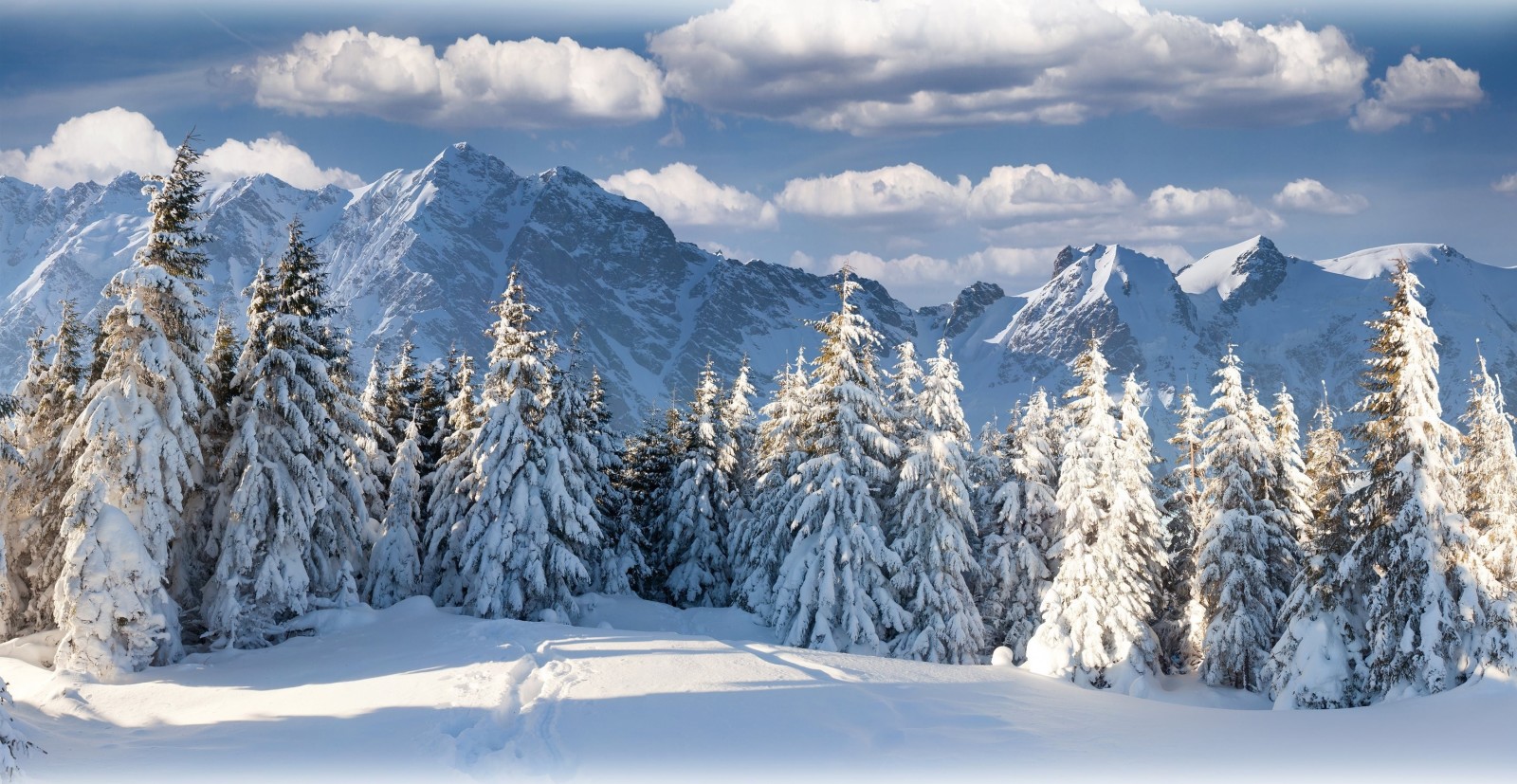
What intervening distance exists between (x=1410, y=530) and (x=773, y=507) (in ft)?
57.3

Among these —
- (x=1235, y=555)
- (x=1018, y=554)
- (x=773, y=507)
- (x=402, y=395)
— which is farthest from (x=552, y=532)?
(x=1235, y=555)

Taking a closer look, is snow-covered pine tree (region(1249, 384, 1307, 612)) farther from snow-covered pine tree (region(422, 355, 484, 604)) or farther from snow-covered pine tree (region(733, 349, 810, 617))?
snow-covered pine tree (region(422, 355, 484, 604))

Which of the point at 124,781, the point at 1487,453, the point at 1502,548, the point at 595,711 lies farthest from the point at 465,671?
the point at 1487,453

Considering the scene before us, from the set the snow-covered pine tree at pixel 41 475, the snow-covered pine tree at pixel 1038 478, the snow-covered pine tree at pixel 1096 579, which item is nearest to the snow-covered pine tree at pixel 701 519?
the snow-covered pine tree at pixel 1038 478

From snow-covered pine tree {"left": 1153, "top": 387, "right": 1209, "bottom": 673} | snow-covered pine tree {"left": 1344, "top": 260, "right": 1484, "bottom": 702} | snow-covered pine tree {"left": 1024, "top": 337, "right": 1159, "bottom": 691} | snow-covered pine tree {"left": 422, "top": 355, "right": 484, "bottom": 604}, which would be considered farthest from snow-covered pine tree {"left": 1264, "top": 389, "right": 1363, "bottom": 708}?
snow-covered pine tree {"left": 422, "top": 355, "right": 484, "bottom": 604}

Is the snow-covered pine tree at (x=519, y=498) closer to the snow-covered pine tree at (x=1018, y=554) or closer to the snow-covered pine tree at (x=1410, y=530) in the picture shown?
the snow-covered pine tree at (x=1018, y=554)

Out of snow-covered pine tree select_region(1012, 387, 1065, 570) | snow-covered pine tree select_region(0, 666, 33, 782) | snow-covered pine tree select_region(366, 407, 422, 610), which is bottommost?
snow-covered pine tree select_region(366, 407, 422, 610)

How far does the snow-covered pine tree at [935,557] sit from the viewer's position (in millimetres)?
29328

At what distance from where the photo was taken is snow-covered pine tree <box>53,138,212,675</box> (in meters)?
20.0

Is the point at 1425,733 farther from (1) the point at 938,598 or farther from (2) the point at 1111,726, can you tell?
(1) the point at 938,598

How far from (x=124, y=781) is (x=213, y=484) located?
12.6 m

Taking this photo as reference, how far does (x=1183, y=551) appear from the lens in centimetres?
3309

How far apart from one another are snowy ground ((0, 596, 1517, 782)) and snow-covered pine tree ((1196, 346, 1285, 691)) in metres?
9.43

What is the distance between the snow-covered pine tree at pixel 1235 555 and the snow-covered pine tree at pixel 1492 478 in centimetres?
510
